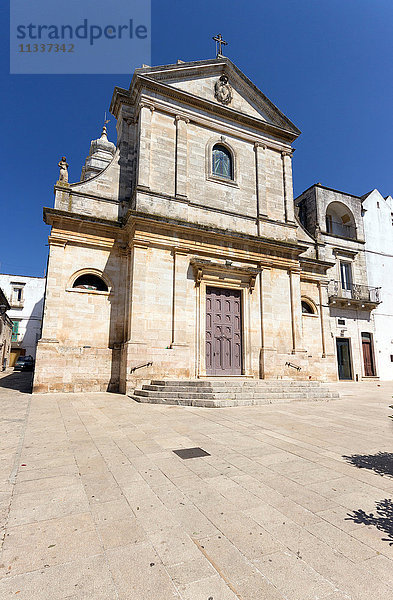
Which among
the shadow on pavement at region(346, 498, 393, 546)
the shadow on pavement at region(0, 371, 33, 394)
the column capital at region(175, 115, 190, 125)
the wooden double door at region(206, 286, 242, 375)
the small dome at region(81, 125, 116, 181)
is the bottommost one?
the shadow on pavement at region(346, 498, 393, 546)

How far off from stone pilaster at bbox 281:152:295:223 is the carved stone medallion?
4.15m

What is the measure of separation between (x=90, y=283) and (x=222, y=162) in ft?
29.8

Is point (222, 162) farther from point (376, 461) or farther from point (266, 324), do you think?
point (376, 461)

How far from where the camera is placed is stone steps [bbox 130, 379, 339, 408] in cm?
1015

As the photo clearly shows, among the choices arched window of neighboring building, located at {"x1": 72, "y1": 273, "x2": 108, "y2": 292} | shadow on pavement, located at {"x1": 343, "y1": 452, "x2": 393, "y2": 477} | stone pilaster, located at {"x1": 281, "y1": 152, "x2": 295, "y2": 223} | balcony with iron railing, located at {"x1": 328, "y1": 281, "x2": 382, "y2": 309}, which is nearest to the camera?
shadow on pavement, located at {"x1": 343, "y1": 452, "x2": 393, "y2": 477}

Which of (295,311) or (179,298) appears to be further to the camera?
(295,311)

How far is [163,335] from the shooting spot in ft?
43.6

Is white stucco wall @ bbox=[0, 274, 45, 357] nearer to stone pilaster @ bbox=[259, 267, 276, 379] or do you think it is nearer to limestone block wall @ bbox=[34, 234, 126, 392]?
limestone block wall @ bbox=[34, 234, 126, 392]

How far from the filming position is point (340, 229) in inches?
992

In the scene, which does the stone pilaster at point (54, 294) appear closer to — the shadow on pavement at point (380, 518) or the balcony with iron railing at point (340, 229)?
the shadow on pavement at point (380, 518)

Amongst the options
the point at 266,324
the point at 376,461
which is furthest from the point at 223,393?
the point at 376,461

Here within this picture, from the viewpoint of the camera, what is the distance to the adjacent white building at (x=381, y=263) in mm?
23688

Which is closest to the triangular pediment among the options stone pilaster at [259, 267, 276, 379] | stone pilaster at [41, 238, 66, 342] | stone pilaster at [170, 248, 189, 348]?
stone pilaster at [170, 248, 189, 348]

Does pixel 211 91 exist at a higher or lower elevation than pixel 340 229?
higher
